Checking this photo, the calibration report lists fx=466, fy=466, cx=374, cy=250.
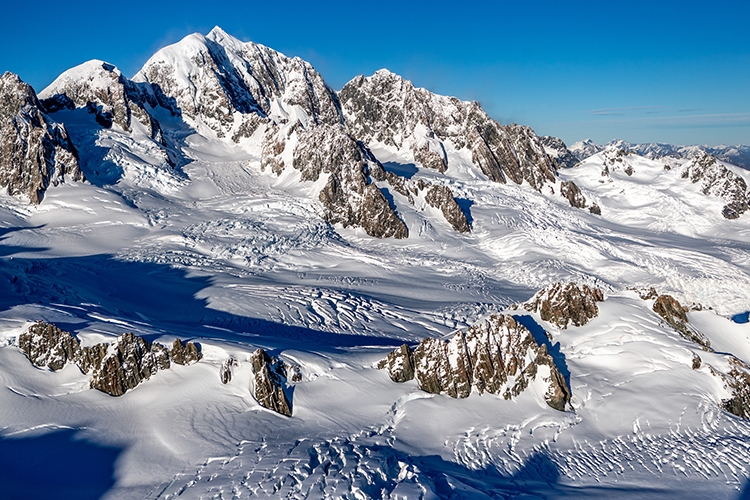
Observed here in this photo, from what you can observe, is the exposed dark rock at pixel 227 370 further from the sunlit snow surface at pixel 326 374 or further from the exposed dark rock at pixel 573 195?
the exposed dark rock at pixel 573 195

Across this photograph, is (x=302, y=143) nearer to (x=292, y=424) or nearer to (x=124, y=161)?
(x=124, y=161)

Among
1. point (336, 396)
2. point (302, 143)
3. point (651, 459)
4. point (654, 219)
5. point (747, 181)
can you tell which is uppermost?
point (302, 143)

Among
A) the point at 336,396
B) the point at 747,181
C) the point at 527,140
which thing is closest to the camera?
the point at 336,396

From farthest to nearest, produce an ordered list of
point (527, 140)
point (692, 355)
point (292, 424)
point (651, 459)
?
point (527, 140) < point (692, 355) < point (292, 424) < point (651, 459)

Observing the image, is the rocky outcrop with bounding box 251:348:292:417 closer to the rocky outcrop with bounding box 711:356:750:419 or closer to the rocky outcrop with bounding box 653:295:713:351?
the rocky outcrop with bounding box 711:356:750:419

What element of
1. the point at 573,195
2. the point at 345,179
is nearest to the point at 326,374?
the point at 345,179

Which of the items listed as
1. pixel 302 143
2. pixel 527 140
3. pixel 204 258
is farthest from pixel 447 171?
pixel 204 258

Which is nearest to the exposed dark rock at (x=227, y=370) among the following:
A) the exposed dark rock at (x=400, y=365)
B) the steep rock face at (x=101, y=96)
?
the exposed dark rock at (x=400, y=365)
